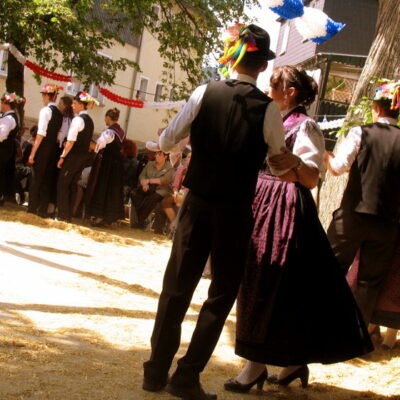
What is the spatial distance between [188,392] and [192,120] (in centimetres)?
132

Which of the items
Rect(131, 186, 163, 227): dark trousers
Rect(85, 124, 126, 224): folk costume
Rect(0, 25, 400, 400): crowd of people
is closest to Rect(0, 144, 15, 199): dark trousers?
Rect(85, 124, 126, 224): folk costume

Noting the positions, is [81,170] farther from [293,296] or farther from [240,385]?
[293,296]

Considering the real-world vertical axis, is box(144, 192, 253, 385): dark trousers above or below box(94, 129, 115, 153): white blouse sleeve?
below

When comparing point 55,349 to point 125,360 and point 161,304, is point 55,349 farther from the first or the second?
point 161,304

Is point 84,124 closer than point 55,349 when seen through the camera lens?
No

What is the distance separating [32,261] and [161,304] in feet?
13.7

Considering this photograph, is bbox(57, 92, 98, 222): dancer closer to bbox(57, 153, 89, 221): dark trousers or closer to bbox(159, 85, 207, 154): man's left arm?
bbox(57, 153, 89, 221): dark trousers

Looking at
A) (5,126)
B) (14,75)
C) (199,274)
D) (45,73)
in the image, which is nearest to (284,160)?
(199,274)

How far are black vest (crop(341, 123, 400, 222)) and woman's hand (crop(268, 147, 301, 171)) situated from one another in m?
1.34

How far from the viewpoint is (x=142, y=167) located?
13914 mm

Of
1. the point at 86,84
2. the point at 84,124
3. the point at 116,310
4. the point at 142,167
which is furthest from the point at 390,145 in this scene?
the point at 86,84

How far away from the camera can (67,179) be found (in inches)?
451

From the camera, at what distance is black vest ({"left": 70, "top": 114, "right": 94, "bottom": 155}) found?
11375mm

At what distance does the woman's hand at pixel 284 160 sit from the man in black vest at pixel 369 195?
3.84ft
